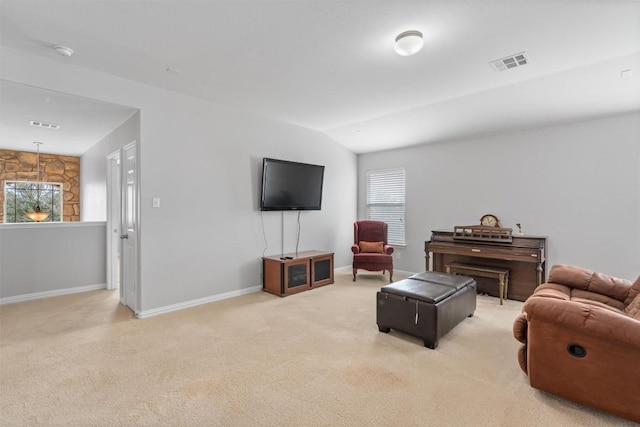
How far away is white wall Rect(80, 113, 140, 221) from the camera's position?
3.87 meters

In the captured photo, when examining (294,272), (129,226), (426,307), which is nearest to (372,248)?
(294,272)

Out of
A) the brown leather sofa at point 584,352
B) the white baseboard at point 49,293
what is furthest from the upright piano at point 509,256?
the white baseboard at point 49,293

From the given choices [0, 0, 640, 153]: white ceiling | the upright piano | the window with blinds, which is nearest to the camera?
[0, 0, 640, 153]: white ceiling

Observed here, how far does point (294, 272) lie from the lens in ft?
14.6

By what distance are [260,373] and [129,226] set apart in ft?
8.86

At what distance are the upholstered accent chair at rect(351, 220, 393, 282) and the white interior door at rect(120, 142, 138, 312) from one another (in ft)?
10.5

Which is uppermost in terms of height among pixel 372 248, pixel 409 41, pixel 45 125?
pixel 409 41

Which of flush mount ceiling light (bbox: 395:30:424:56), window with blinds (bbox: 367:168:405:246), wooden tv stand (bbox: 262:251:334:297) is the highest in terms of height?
flush mount ceiling light (bbox: 395:30:424:56)

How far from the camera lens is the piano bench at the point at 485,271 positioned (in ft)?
12.7

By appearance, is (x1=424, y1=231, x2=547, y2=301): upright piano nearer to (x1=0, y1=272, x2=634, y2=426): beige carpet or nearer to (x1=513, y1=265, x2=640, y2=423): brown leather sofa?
(x1=0, y1=272, x2=634, y2=426): beige carpet

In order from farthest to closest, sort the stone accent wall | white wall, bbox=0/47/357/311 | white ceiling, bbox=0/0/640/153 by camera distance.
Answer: the stone accent wall < white wall, bbox=0/47/357/311 < white ceiling, bbox=0/0/640/153

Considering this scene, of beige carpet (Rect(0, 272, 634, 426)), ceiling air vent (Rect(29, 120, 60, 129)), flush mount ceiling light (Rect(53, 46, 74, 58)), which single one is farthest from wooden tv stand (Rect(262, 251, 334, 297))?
ceiling air vent (Rect(29, 120, 60, 129))

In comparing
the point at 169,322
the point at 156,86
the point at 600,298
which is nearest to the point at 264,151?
the point at 156,86

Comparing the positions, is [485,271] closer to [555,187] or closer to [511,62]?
[555,187]
